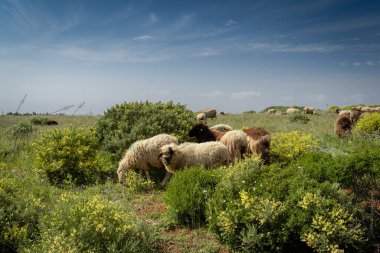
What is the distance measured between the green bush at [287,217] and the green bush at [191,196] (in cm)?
54

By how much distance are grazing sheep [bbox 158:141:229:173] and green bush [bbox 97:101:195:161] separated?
2233mm

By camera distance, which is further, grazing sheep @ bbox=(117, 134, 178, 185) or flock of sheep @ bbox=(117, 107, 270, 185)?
grazing sheep @ bbox=(117, 134, 178, 185)

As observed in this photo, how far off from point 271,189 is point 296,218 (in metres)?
0.65

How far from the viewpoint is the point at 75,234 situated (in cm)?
485

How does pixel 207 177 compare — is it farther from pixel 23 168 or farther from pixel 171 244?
pixel 23 168

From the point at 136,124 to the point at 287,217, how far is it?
23.5ft

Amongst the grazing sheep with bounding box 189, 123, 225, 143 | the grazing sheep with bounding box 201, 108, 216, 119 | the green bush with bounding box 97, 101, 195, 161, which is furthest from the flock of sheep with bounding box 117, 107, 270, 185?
the grazing sheep with bounding box 201, 108, 216, 119

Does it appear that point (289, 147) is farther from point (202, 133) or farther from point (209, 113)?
point (209, 113)

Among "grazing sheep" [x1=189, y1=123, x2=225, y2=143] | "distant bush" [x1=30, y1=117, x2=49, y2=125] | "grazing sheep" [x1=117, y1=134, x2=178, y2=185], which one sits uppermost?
"distant bush" [x1=30, y1=117, x2=49, y2=125]

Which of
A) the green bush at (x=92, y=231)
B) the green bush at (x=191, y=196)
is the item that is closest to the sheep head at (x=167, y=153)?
the green bush at (x=191, y=196)

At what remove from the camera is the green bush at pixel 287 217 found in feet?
15.9

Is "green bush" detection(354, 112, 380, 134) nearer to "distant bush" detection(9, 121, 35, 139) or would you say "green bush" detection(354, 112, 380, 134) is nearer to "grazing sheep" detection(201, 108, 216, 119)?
"grazing sheep" detection(201, 108, 216, 119)

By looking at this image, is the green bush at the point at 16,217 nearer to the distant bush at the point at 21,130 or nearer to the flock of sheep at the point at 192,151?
the flock of sheep at the point at 192,151

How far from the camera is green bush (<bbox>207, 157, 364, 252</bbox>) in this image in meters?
4.84
